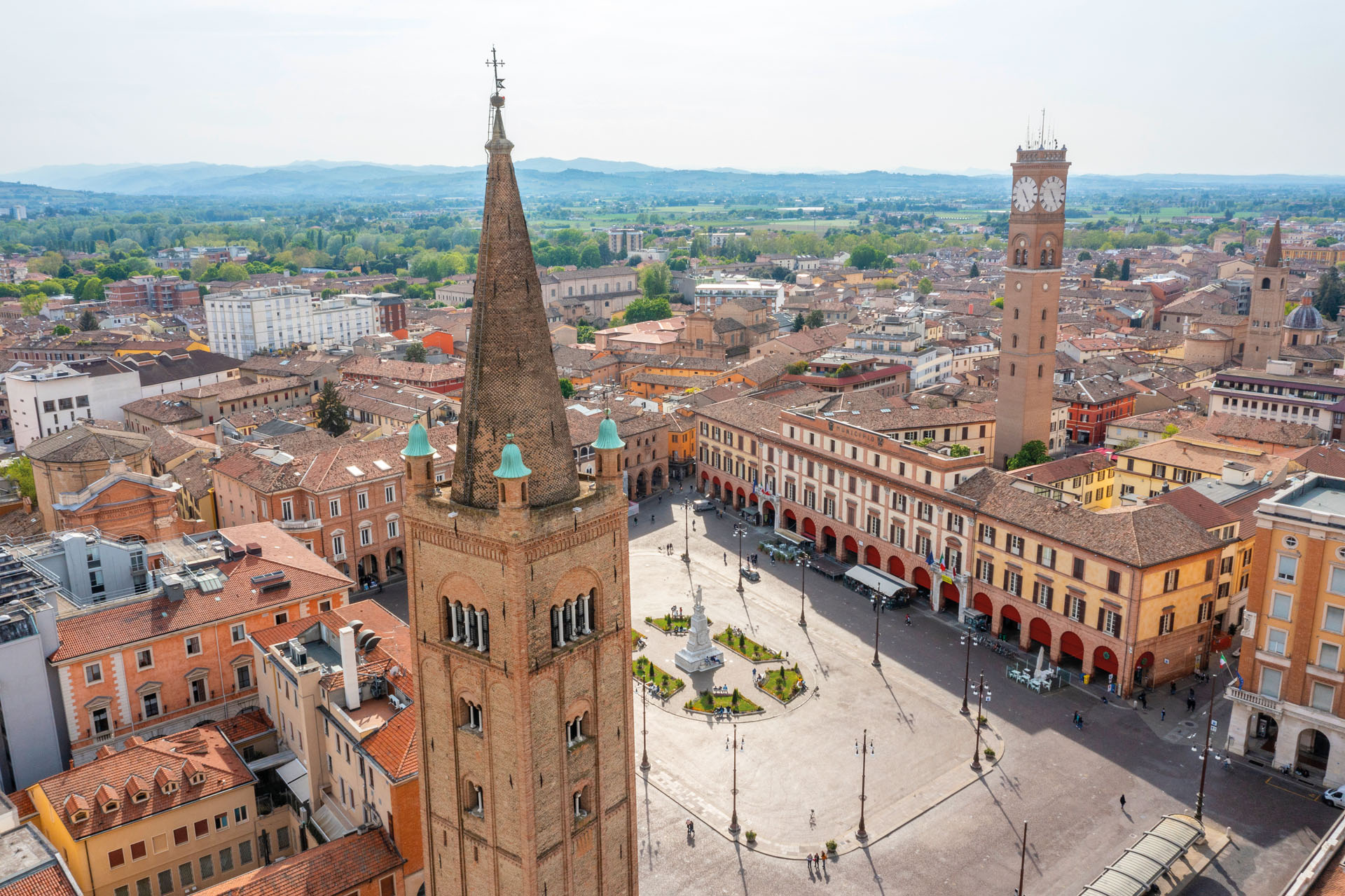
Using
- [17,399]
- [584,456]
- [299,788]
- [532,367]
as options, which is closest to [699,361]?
[584,456]

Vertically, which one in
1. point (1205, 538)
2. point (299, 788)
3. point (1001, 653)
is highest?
point (1205, 538)

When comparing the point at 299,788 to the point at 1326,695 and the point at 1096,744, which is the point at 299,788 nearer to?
the point at 1096,744

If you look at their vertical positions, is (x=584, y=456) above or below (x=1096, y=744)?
above

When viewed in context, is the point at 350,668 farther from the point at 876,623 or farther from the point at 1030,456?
the point at 1030,456

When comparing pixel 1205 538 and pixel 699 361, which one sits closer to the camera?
pixel 1205 538

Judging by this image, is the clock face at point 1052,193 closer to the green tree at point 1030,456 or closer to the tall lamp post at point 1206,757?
the green tree at point 1030,456

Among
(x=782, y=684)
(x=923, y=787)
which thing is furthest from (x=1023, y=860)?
(x=782, y=684)

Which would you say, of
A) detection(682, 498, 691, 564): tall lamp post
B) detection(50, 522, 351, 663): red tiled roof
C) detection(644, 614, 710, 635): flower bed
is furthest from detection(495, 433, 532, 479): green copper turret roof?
detection(682, 498, 691, 564): tall lamp post
